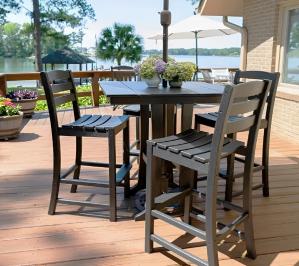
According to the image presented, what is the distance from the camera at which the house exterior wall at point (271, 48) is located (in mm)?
5203

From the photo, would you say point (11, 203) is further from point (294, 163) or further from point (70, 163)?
point (294, 163)

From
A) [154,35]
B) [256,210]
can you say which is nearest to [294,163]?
[256,210]

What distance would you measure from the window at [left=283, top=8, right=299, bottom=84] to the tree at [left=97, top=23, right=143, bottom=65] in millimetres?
10667

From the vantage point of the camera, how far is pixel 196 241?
231 cm

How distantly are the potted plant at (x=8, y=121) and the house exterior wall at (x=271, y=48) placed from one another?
378 cm

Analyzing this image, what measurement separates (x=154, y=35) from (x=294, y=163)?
27.6 ft

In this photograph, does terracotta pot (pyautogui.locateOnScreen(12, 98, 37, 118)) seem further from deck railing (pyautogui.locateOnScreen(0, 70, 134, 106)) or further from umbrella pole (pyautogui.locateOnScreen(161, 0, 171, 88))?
umbrella pole (pyautogui.locateOnScreen(161, 0, 171, 88))

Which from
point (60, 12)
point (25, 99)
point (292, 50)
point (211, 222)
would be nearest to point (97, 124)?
point (211, 222)

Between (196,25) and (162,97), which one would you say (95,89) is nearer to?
(196,25)

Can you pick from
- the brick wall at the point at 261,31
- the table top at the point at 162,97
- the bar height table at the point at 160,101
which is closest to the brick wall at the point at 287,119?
the brick wall at the point at 261,31

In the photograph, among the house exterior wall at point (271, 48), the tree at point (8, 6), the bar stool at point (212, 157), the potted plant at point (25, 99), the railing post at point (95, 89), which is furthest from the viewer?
the tree at point (8, 6)

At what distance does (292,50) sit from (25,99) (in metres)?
4.40

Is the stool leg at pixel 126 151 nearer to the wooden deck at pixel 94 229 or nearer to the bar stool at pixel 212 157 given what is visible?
the wooden deck at pixel 94 229

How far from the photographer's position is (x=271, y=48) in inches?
224
